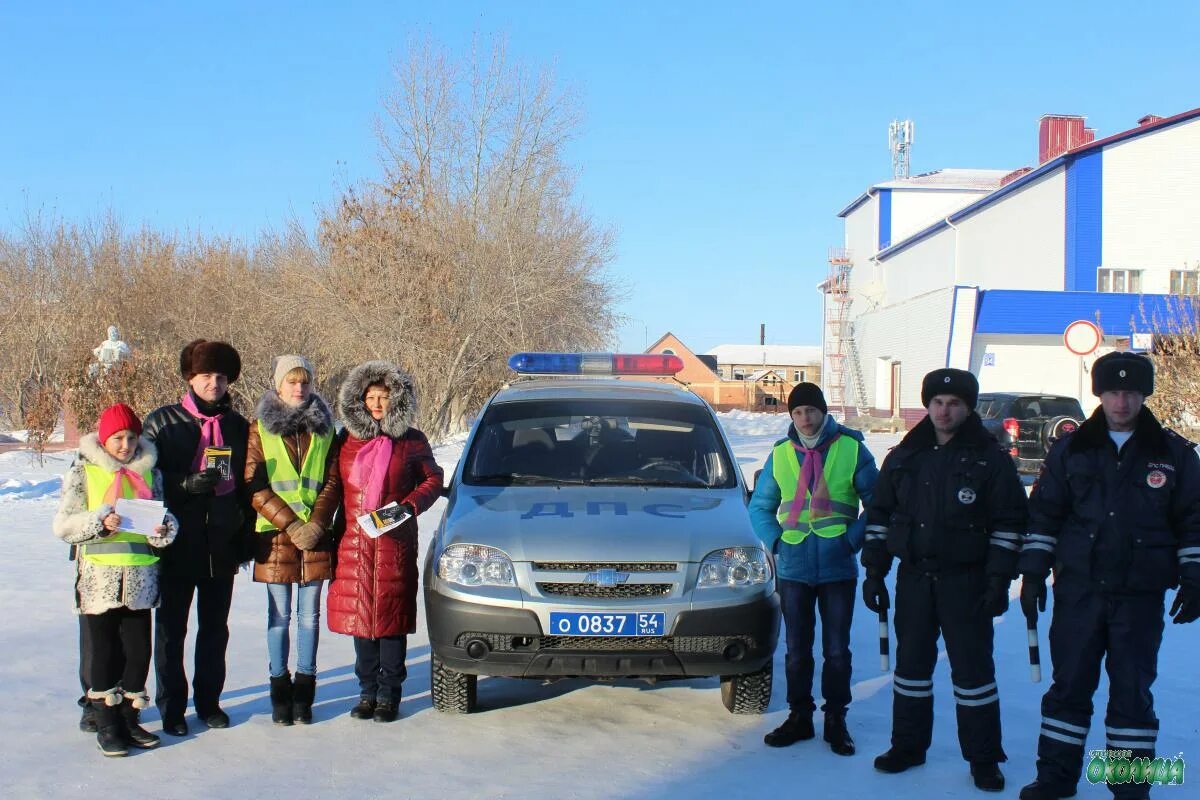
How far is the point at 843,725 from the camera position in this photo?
523 centimetres

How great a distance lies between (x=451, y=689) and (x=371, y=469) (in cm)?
119

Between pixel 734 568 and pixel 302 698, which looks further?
pixel 302 698

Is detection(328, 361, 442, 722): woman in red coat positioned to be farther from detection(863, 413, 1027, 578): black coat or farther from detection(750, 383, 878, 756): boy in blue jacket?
detection(863, 413, 1027, 578): black coat

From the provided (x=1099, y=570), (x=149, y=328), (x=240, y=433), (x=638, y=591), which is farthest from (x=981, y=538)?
(x=149, y=328)

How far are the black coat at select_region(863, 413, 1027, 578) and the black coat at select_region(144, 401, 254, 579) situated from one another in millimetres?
3060

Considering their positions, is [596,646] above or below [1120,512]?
below

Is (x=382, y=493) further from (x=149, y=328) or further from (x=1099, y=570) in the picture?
(x=149, y=328)

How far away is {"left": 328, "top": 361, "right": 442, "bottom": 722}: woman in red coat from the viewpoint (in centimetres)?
548

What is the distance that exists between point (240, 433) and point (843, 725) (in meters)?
3.32

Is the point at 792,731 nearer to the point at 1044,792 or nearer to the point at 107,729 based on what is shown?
the point at 1044,792

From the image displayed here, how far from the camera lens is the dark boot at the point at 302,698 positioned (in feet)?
18.0

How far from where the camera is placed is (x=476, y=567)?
5332 millimetres

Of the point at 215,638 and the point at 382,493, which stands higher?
the point at 382,493

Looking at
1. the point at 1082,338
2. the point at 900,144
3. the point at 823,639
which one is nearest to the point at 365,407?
the point at 823,639
